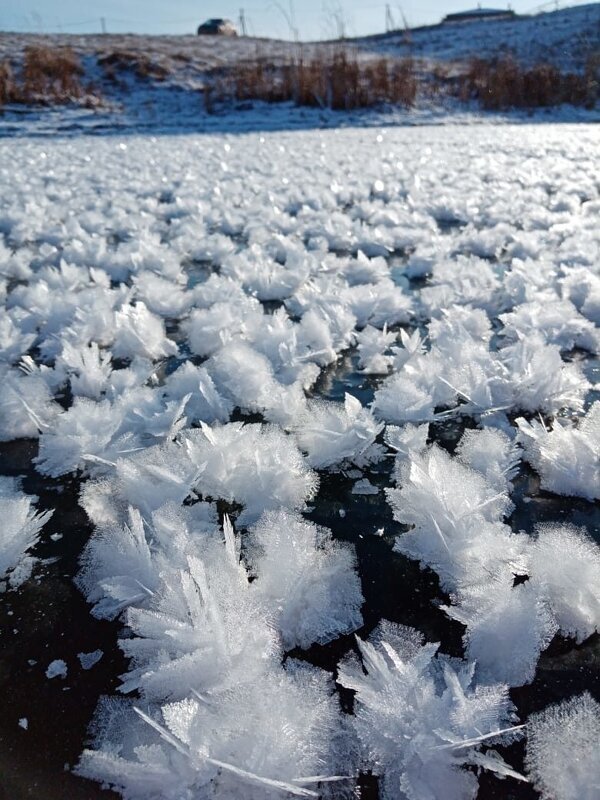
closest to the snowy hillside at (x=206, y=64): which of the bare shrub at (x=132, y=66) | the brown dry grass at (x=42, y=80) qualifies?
the bare shrub at (x=132, y=66)

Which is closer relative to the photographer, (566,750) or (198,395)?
(566,750)

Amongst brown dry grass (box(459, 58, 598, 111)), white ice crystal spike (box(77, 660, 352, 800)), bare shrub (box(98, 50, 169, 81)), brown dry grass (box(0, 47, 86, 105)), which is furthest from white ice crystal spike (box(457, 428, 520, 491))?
bare shrub (box(98, 50, 169, 81))

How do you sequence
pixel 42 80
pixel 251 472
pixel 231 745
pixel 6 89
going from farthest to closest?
pixel 42 80, pixel 6 89, pixel 251 472, pixel 231 745

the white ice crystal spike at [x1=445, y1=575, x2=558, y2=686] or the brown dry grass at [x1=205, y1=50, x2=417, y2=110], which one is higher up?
A: the brown dry grass at [x1=205, y1=50, x2=417, y2=110]

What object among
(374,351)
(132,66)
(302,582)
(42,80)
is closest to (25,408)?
(302,582)

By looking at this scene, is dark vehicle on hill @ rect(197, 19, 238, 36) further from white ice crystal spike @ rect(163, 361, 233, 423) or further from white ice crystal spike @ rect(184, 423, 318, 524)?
white ice crystal spike @ rect(184, 423, 318, 524)

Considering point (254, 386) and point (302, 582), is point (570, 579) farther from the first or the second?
point (254, 386)

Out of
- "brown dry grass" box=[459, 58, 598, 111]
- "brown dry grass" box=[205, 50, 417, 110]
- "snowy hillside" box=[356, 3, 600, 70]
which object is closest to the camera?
"brown dry grass" box=[205, 50, 417, 110]
